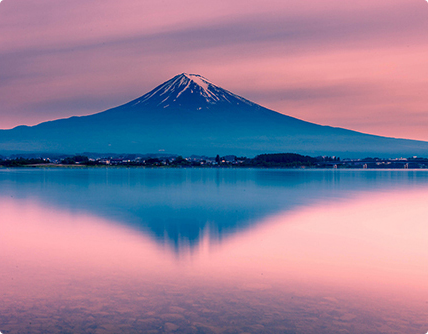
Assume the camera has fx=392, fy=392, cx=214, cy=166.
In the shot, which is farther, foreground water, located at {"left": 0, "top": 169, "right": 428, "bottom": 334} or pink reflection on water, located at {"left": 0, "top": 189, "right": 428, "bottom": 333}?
pink reflection on water, located at {"left": 0, "top": 189, "right": 428, "bottom": 333}

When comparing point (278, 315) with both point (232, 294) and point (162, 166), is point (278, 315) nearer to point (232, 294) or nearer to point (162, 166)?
point (232, 294)

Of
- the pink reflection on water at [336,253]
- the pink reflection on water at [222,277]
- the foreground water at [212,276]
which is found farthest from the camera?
the pink reflection on water at [336,253]

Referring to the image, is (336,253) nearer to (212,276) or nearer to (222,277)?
(222,277)

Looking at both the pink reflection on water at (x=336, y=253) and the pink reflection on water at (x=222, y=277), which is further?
the pink reflection on water at (x=336, y=253)

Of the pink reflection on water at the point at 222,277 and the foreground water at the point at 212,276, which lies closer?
the foreground water at the point at 212,276

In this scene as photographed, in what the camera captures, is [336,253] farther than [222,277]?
Yes

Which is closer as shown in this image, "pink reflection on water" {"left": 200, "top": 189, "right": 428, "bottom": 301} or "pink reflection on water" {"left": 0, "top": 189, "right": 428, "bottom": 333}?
"pink reflection on water" {"left": 0, "top": 189, "right": 428, "bottom": 333}

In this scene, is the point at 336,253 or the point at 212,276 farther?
the point at 336,253

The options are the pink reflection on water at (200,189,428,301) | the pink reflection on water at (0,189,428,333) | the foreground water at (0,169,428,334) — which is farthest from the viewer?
the pink reflection on water at (200,189,428,301)

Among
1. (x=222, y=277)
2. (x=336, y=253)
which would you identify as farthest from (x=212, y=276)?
(x=336, y=253)

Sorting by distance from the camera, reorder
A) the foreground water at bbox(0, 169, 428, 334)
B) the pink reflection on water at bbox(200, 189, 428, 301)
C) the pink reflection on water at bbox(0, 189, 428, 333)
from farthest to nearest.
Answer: the pink reflection on water at bbox(200, 189, 428, 301)
the pink reflection on water at bbox(0, 189, 428, 333)
the foreground water at bbox(0, 169, 428, 334)

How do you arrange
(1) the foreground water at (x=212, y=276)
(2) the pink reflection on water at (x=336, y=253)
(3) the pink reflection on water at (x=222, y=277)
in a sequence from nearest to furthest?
(1) the foreground water at (x=212, y=276)
(3) the pink reflection on water at (x=222, y=277)
(2) the pink reflection on water at (x=336, y=253)

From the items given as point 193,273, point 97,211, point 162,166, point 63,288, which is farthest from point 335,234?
point 162,166

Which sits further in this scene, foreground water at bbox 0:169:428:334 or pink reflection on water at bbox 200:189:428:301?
pink reflection on water at bbox 200:189:428:301
